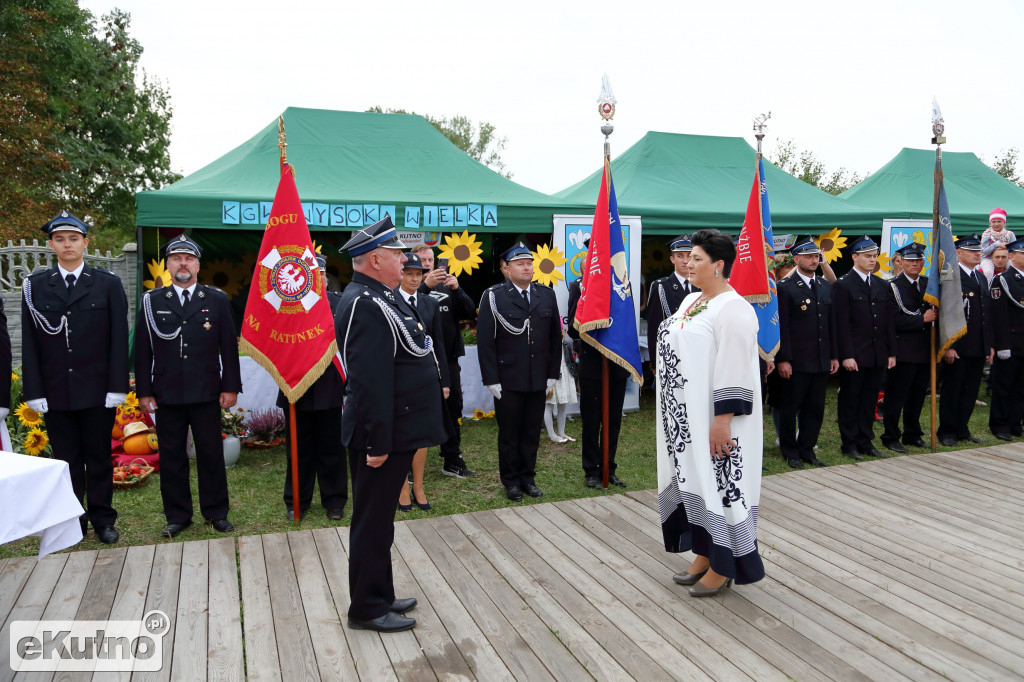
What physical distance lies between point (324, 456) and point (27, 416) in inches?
116

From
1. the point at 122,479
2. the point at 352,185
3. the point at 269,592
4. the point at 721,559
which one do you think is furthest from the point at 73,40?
the point at 721,559

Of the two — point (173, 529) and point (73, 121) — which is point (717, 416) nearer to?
Result: point (173, 529)

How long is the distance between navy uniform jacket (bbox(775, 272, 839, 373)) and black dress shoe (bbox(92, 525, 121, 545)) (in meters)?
4.96

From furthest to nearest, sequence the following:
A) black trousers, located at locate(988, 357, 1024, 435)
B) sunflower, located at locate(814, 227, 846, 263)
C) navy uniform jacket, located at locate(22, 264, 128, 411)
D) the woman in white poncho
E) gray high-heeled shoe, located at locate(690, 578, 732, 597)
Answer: sunflower, located at locate(814, 227, 846, 263)
black trousers, located at locate(988, 357, 1024, 435)
navy uniform jacket, located at locate(22, 264, 128, 411)
gray high-heeled shoe, located at locate(690, 578, 732, 597)
the woman in white poncho

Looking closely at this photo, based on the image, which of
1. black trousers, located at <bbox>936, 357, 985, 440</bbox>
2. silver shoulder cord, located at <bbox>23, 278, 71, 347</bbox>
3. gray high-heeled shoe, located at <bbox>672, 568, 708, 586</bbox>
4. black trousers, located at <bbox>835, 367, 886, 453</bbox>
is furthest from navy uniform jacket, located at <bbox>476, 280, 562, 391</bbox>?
black trousers, located at <bbox>936, 357, 985, 440</bbox>

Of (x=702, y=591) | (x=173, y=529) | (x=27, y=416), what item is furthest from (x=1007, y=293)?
(x=27, y=416)

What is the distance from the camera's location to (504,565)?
3.71 meters

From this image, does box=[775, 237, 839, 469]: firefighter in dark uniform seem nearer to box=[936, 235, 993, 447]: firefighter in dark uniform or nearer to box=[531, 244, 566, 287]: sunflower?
box=[936, 235, 993, 447]: firefighter in dark uniform

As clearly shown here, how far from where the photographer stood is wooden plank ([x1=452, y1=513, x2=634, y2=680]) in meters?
2.72

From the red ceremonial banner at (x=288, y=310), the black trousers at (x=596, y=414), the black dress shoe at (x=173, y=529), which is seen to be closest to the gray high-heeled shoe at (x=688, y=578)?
the black trousers at (x=596, y=414)

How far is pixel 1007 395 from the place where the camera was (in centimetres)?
686

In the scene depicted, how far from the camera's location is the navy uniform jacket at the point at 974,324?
21.5 ft

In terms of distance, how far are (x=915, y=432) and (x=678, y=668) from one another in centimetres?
491

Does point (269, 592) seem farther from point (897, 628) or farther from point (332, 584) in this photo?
point (897, 628)
